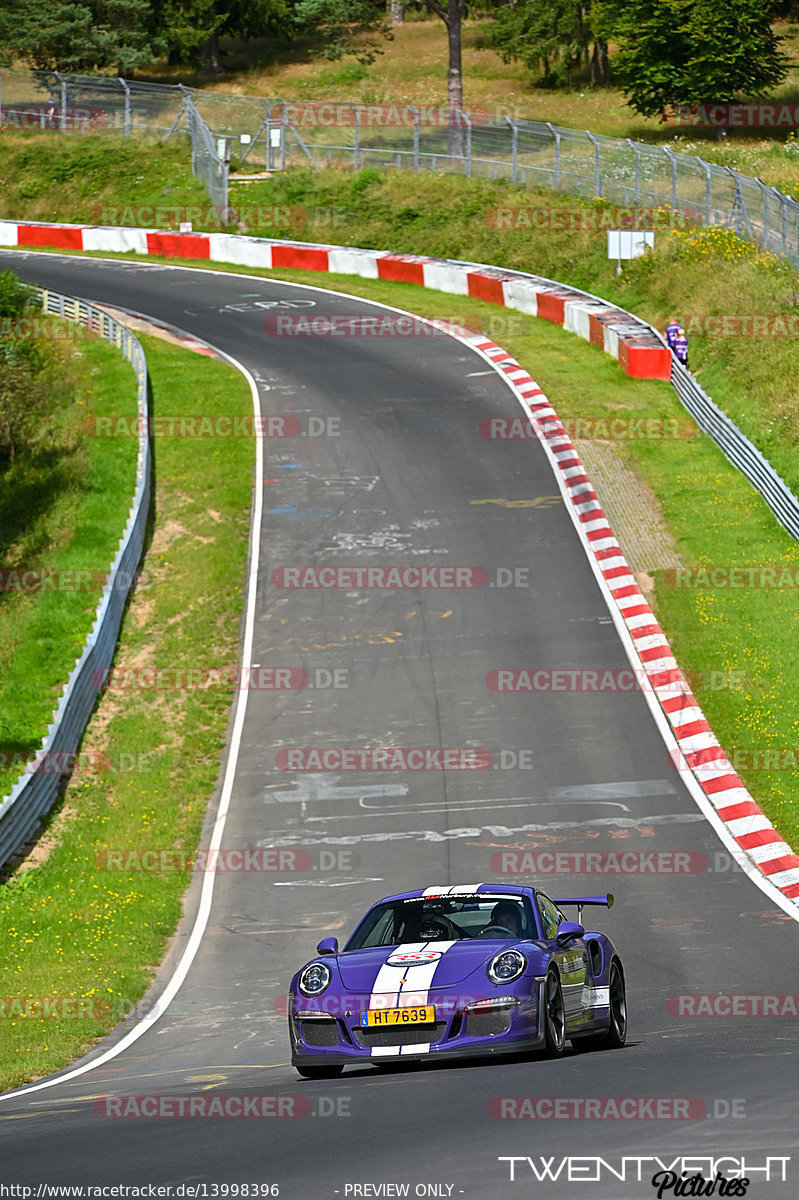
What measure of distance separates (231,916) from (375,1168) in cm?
1003

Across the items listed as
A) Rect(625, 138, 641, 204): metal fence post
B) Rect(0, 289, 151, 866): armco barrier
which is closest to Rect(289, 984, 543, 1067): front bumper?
Rect(0, 289, 151, 866): armco barrier

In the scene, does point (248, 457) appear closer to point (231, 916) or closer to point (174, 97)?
point (231, 916)

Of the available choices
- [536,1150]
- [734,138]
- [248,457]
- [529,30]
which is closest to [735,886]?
[536,1150]

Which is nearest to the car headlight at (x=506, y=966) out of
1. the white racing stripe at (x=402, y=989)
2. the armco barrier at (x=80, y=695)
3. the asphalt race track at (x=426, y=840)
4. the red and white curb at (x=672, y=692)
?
the white racing stripe at (x=402, y=989)

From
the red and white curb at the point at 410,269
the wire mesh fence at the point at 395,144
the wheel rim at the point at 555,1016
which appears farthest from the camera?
the wire mesh fence at the point at 395,144

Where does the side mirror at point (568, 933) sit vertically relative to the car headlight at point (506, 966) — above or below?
below

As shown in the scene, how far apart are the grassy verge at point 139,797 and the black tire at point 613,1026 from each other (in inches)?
194

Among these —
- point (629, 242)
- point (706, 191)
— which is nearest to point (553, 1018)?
point (629, 242)

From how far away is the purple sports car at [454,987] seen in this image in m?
10.2

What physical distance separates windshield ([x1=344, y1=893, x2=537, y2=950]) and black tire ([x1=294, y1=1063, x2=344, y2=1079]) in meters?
1.03

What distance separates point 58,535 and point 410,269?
20.1 metres

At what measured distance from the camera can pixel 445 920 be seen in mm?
11500

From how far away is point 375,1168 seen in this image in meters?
7.68

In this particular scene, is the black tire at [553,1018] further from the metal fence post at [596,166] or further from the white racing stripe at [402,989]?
the metal fence post at [596,166]
